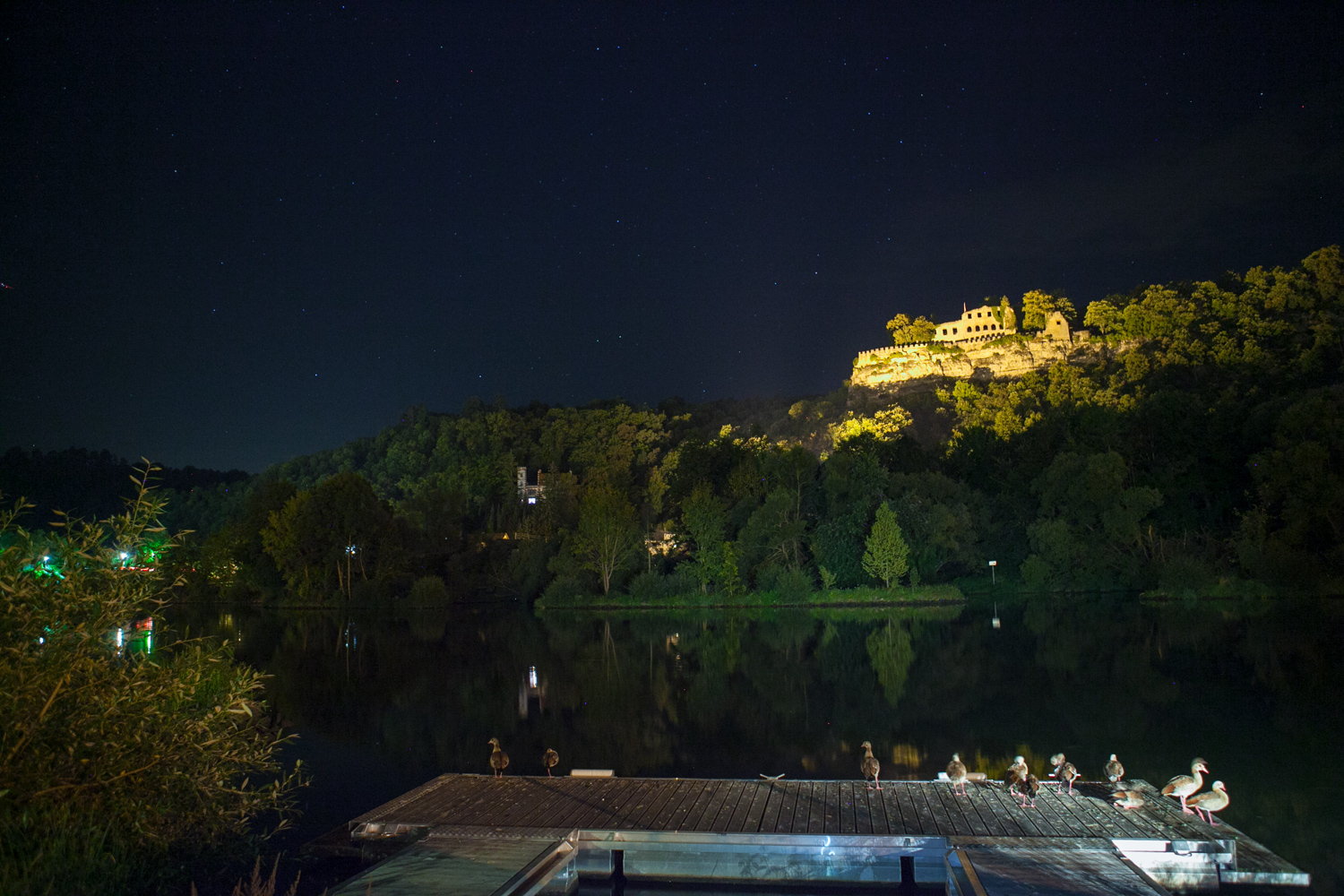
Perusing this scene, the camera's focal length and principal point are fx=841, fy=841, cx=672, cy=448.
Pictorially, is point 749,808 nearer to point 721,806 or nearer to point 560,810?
point 721,806

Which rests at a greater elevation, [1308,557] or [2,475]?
[2,475]

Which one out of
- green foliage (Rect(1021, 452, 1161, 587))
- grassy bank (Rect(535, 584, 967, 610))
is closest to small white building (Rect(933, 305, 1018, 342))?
green foliage (Rect(1021, 452, 1161, 587))

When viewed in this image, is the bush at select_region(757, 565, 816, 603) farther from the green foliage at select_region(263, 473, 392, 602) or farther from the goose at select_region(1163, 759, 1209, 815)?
the goose at select_region(1163, 759, 1209, 815)

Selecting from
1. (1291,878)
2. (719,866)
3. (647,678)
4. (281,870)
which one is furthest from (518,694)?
(1291,878)

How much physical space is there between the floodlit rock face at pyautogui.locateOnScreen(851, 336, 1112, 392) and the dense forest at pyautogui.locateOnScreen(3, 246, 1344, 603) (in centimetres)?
233

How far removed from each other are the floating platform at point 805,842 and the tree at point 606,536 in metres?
41.6

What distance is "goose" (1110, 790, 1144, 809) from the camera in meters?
9.26

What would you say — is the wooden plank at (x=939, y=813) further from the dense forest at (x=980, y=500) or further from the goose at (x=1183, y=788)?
the dense forest at (x=980, y=500)

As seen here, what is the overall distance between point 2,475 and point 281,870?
6562cm

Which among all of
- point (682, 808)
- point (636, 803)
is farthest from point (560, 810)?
point (682, 808)

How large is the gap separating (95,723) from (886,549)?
137ft

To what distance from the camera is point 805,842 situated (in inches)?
337

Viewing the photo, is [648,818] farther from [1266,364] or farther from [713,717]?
[1266,364]

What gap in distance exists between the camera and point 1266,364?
61750 millimetres
